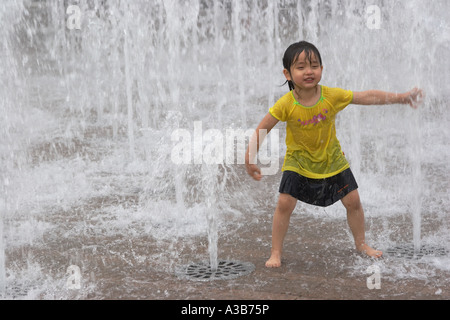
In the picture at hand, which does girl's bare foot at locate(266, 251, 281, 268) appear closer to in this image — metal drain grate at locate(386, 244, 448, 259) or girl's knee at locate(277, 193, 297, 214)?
girl's knee at locate(277, 193, 297, 214)

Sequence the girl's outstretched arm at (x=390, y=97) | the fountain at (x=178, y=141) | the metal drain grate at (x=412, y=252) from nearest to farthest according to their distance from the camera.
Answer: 1. the girl's outstretched arm at (x=390, y=97)
2. the metal drain grate at (x=412, y=252)
3. the fountain at (x=178, y=141)

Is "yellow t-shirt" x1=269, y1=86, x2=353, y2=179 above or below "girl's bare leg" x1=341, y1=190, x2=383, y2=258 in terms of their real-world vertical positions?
above

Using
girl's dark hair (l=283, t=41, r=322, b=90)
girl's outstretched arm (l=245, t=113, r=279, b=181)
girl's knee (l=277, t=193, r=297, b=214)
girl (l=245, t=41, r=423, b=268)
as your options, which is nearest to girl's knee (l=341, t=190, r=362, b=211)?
girl (l=245, t=41, r=423, b=268)

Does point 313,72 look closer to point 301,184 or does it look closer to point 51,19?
point 301,184

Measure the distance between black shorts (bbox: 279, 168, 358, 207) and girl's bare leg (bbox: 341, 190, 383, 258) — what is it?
0.04m

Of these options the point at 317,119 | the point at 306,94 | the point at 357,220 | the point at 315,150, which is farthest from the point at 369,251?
the point at 306,94

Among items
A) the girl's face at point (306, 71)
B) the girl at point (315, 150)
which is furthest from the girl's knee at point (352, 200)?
the girl's face at point (306, 71)

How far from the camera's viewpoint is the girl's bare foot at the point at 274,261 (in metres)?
3.83

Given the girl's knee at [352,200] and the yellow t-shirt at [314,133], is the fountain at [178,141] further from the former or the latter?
the yellow t-shirt at [314,133]

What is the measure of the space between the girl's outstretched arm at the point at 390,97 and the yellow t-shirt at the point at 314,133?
8 cm

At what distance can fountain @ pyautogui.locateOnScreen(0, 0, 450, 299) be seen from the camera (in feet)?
13.7

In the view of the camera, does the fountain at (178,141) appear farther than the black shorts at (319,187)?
Yes

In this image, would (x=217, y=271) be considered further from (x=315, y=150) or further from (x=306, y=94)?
(x=306, y=94)

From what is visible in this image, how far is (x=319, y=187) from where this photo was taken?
389 cm
